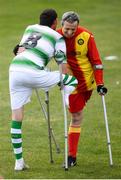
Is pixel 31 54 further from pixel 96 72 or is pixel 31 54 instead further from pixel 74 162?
pixel 74 162

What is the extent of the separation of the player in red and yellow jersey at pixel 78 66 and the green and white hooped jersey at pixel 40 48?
13.3 inches

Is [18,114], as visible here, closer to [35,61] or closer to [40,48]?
[35,61]

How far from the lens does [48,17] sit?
10.8 metres

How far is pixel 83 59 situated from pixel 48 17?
3.15 ft

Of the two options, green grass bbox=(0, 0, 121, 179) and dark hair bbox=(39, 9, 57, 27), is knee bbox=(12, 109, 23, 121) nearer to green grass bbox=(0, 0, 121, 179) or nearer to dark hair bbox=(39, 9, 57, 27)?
green grass bbox=(0, 0, 121, 179)

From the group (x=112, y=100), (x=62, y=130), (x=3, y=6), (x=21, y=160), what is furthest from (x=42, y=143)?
(x=3, y=6)

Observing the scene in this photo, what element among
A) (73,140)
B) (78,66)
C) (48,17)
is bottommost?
(73,140)

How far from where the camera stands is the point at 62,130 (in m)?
14.1

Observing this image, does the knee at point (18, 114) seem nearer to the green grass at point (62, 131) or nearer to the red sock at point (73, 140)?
the green grass at point (62, 131)

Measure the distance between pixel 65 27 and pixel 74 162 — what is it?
204cm

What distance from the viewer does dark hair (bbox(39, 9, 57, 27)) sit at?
10789 mm

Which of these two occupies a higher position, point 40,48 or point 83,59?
point 40,48

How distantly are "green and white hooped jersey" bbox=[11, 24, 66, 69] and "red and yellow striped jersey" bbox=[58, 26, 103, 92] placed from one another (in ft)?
1.51

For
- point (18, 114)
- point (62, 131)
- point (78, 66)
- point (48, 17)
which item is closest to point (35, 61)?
point (48, 17)
